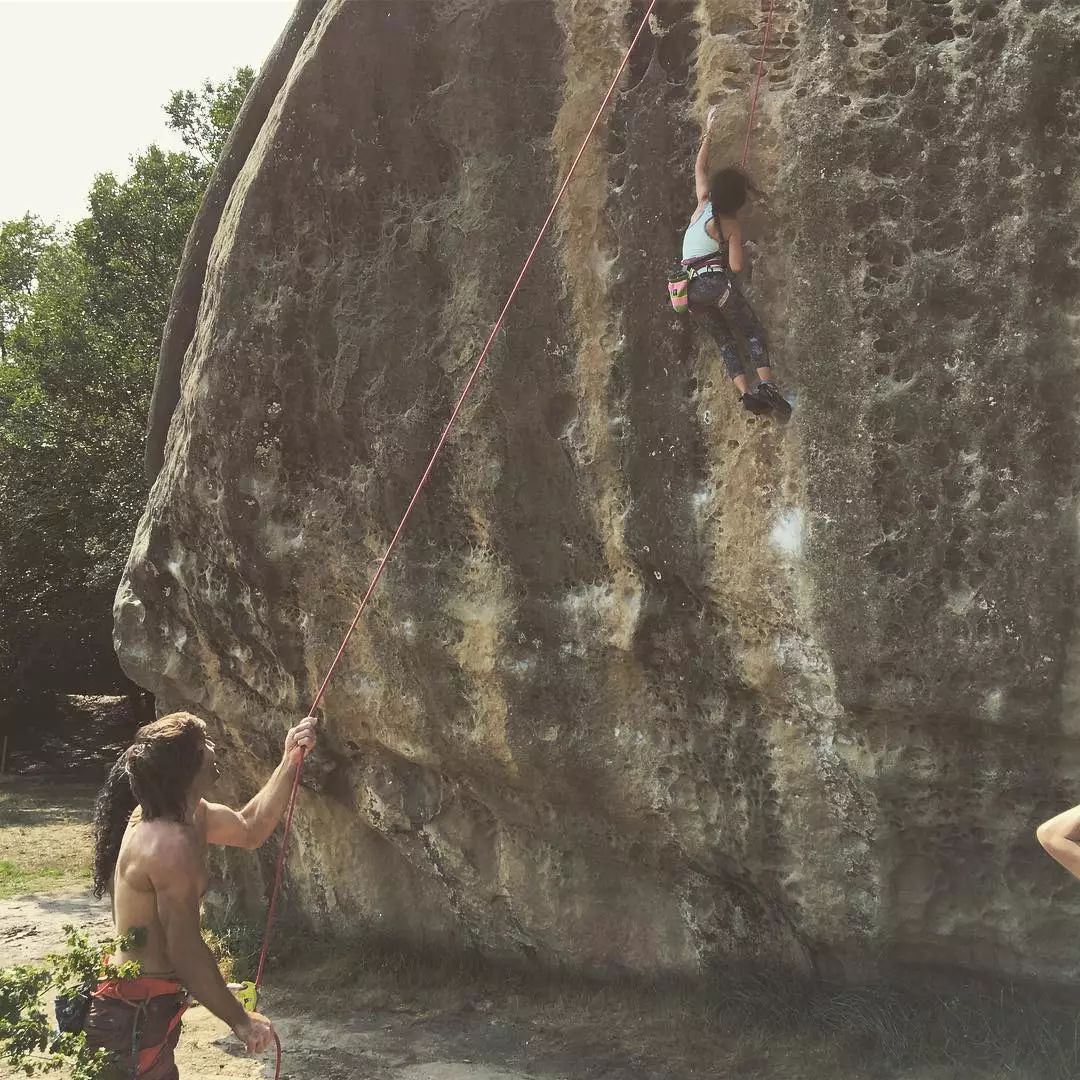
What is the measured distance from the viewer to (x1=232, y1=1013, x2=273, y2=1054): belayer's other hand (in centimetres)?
319

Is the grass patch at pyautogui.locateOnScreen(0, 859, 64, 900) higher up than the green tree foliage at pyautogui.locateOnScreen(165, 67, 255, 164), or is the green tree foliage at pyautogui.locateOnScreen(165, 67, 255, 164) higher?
the green tree foliage at pyautogui.locateOnScreen(165, 67, 255, 164)

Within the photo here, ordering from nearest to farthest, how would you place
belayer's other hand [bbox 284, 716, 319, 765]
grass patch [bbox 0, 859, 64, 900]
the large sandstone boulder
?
belayer's other hand [bbox 284, 716, 319, 765] → the large sandstone boulder → grass patch [bbox 0, 859, 64, 900]

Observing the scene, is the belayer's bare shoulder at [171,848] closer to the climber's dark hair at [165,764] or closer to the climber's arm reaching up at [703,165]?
the climber's dark hair at [165,764]

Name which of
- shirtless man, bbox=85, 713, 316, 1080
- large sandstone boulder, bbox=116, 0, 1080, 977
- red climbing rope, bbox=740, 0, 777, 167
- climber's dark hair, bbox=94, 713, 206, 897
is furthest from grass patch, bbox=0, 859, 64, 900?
red climbing rope, bbox=740, 0, 777, 167

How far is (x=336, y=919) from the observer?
21.3 feet

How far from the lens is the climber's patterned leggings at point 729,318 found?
4.39 metres

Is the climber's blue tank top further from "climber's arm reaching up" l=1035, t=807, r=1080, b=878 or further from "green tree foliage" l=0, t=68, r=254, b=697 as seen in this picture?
"green tree foliage" l=0, t=68, r=254, b=697

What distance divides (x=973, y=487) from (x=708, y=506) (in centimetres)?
106

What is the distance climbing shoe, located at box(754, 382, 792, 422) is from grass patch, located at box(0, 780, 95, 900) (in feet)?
23.8

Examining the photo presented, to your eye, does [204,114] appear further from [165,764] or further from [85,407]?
[165,764]

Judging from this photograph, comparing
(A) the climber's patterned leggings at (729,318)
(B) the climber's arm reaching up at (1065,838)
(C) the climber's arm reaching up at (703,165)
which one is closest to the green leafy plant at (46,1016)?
(B) the climber's arm reaching up at (1065,838)

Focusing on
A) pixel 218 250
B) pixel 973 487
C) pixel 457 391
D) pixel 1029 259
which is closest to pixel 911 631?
pixel 973 487

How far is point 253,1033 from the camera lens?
3.21 metres

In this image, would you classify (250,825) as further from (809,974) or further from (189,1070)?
(809,974)
